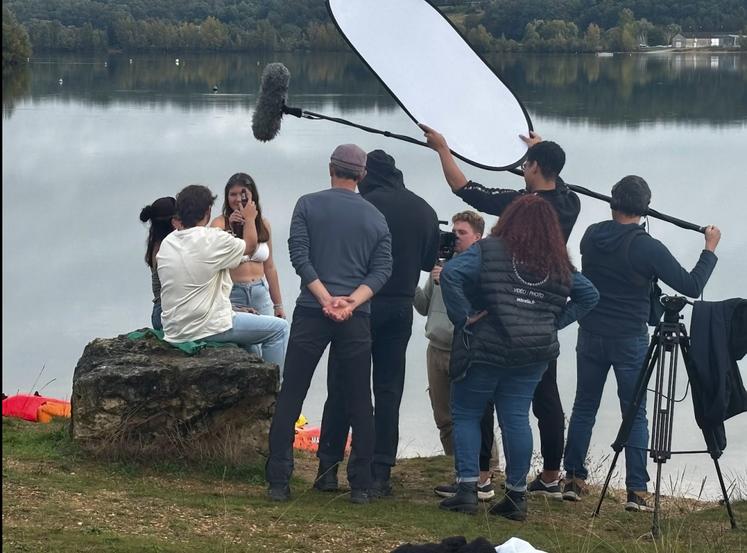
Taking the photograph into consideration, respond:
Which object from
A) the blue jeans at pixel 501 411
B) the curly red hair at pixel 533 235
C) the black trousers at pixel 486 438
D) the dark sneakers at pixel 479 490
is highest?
the curly red hair at pixel 533 235

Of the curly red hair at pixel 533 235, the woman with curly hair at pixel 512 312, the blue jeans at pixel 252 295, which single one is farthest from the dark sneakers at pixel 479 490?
the blue jeans at pixel 252 295

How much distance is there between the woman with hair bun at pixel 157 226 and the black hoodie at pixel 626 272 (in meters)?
2.19

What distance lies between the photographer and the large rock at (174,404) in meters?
6.00

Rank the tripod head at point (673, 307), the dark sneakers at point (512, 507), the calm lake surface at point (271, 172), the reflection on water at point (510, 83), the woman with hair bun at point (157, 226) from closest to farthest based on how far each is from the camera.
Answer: the tripod head at point (673, 307)
the dark sneakers at point (512, 507)
the woman with hair bun at point (157, 226)
the calm lake surface at point (271, 172)
the reflection on water at point (510, 83)

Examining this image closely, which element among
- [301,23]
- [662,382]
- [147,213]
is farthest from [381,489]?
[301,23]

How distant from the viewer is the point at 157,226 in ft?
22.3

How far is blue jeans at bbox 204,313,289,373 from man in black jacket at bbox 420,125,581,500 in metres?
1.31

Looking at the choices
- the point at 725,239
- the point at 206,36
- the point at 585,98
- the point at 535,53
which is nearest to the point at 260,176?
the point at 725,239

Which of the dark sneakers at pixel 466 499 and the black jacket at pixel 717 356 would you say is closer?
the black jacket at pixel 717 356

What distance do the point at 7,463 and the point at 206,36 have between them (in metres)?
82.3

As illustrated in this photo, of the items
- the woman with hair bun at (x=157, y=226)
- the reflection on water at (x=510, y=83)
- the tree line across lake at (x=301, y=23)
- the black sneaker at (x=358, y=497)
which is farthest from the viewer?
the tree line across lake at (x=301, y=23)

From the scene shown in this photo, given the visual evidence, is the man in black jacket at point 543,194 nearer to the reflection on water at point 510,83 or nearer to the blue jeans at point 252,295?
the blue jeans at point 252,295

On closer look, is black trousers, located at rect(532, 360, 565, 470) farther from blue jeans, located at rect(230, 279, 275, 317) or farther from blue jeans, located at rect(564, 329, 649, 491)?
blue jeans, located at rect(230, 279, 275, 317)

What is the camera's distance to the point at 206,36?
85.9 metres
